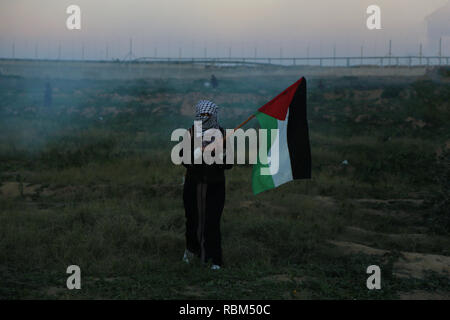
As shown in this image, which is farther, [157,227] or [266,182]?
[157,227]

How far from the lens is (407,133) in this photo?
2062 cm

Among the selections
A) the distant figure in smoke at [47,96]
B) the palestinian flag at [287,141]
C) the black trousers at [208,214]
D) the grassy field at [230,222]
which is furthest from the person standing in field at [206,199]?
the distant figure in smoke at [47,96]

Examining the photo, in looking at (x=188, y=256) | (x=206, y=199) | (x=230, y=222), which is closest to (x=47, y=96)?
(x=230, y=222)

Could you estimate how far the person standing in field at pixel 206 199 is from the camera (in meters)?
5.42

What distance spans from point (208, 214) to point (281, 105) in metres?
1.33

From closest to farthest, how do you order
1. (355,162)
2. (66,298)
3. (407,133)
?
1. (66,298)
2. (355,162)
3. (407,133)

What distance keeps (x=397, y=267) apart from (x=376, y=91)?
2910 cm

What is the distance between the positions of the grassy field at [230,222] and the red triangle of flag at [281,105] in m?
1.52

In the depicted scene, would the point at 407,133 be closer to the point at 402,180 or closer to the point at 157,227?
the point at 402,180

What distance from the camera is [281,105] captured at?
5598 mm

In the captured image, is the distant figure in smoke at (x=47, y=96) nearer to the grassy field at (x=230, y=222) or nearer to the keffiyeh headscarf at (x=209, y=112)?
the grassy field at (x=230, y=222)

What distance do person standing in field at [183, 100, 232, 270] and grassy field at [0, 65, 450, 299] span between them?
274 millimetres
